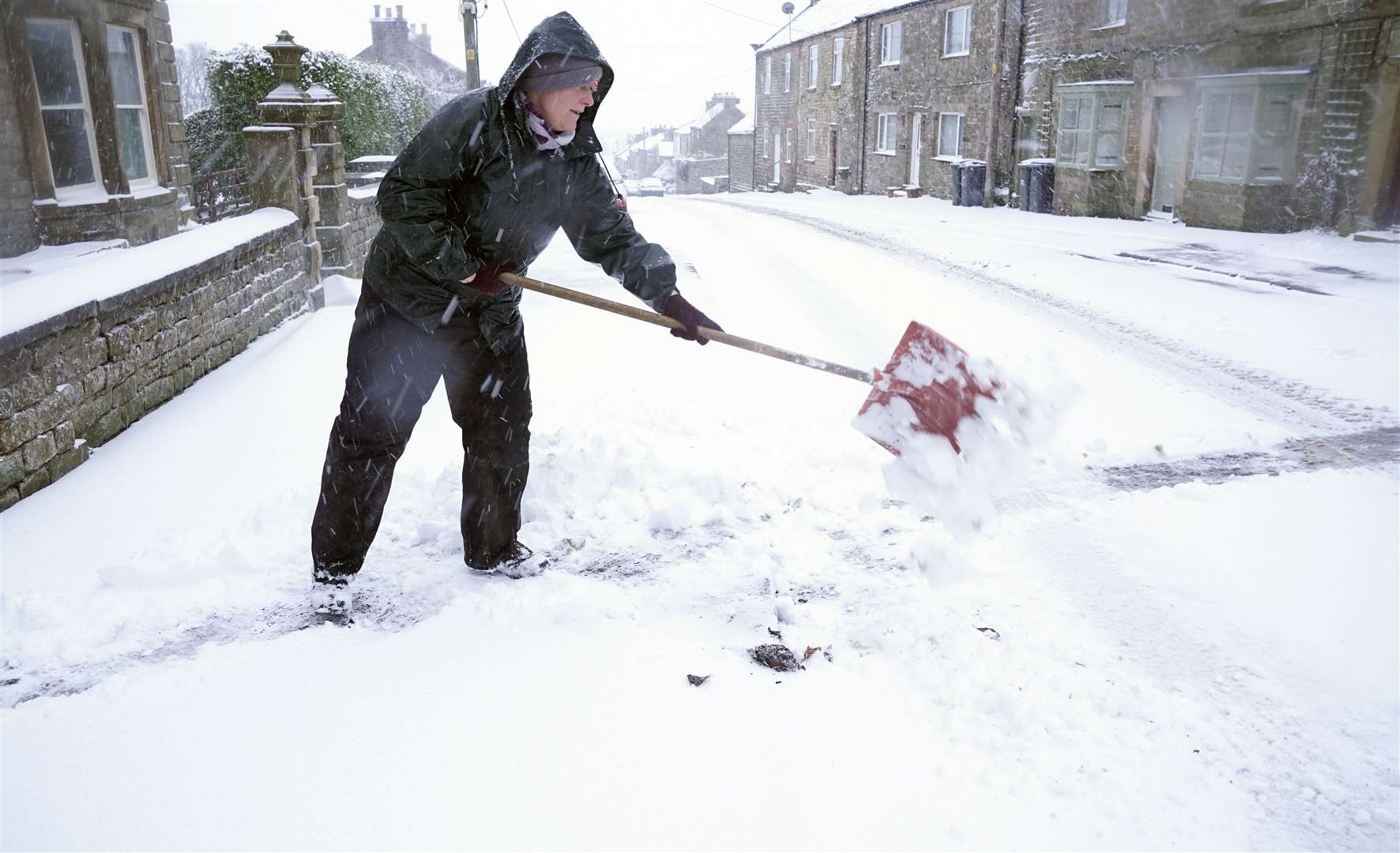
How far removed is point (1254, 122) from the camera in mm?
13312

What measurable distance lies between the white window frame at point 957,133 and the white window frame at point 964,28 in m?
1.35

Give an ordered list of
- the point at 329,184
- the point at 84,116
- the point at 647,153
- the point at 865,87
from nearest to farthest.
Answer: the point at 329,184, the point at 84,116, the point at 865,87, the point at 647,153

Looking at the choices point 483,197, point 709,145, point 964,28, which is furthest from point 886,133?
point 709,145

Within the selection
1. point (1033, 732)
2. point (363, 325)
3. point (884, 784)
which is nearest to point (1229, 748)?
point (1033, 732)

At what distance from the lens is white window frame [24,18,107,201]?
28.2 feet

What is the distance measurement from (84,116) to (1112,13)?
16.2m

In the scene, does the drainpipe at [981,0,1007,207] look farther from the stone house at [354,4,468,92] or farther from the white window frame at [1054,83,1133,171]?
the stone house at [354,4,468,92]

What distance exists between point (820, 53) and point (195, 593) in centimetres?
3011

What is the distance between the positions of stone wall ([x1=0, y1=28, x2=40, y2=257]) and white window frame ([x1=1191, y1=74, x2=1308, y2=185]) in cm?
1542

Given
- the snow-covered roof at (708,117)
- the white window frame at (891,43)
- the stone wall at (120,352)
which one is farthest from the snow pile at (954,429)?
the snow-covered roof at (708,117)

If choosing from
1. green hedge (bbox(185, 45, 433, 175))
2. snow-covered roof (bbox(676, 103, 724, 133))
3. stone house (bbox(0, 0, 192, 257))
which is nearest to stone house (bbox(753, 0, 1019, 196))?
green hedge (bbox(185, 45, 433, 175))

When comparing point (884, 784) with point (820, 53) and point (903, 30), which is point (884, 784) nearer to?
point (903, 30)

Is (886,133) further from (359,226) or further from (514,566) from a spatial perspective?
(514,566)

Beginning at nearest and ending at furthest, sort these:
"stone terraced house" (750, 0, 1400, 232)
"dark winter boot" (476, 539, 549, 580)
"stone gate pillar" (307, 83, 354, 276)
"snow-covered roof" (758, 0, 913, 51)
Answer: "dark winter boot" (476, 539, 549, 580) → "stone gate pillar" (307, 83, 354, 276) → "stone terraced house" (750, 0, 1400, 232) → "snow-covered roof" (758, 0, 913, 51)
